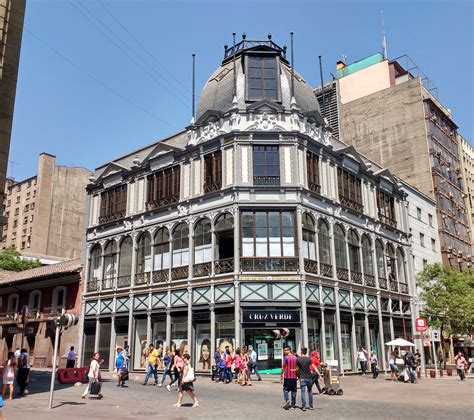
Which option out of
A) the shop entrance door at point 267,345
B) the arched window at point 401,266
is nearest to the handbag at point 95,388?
the shop entrance door at point 267,345

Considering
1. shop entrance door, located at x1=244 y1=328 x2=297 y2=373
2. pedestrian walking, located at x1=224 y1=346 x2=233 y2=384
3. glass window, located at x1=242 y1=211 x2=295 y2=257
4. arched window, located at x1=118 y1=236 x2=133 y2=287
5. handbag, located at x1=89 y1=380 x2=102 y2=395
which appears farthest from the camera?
arched window, located at x1=118 y1=236 x2=133 y2=287

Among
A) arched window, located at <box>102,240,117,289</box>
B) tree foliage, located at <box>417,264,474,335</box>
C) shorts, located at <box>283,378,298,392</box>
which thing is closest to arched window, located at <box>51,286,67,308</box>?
arched window, located at <box>102,240,117,289</box>

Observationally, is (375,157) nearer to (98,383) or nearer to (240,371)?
(240,371)

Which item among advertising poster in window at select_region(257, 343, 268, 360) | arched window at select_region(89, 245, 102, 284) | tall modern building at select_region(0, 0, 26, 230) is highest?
tall modern building at select_region(0, 0, 26, 230)

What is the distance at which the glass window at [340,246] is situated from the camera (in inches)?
1216

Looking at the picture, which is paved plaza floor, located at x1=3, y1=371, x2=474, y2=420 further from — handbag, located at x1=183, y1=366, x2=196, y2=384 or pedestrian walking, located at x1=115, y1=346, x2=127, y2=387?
handbag, located at x1=183, y1=366, x2=196, y2=384

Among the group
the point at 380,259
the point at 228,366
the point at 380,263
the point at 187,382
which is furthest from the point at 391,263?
the point at 187,382

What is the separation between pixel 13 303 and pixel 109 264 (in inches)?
520

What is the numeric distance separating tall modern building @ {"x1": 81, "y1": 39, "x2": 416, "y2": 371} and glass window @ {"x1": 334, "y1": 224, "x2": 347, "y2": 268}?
0.07 m

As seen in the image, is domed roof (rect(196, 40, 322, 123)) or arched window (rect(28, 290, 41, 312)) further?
arched window (rect(28, 290, 41, 312))

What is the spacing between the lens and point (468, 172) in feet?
231

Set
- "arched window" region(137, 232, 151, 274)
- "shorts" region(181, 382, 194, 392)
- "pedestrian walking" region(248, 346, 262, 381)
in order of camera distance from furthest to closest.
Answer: "arched window" region(137, 232, 151, 274), "pedestrian walking" region(248, 346, 262, 381), "shorts" region(181, 382, 194, 392)

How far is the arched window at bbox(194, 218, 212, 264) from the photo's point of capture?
1146 inches

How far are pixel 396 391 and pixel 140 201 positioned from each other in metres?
20.5
